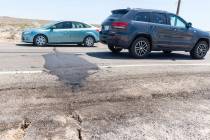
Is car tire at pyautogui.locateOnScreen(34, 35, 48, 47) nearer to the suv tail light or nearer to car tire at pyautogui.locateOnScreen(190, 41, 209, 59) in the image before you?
the suv tail light

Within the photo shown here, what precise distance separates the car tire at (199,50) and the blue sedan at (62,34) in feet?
20.4

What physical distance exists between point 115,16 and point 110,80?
5.43 m

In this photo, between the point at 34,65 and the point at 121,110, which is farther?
the point at 34,65

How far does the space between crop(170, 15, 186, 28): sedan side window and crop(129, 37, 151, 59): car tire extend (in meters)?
1.47

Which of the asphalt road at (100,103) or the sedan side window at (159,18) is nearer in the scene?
A: the asphalt road at (100,103)

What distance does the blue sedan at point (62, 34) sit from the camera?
17.1 m

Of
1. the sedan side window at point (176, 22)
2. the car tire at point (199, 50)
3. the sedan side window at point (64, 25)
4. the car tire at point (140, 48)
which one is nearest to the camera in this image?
the car tire at point (140, 48)

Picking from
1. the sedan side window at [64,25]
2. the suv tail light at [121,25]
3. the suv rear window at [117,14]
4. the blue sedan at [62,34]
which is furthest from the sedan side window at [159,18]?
the sedan side window at [64,25]

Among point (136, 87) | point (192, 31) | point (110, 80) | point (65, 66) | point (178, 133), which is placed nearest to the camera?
point (178, 133)

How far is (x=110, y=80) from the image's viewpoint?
7.66m

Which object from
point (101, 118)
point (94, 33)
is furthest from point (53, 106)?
point (94, 33)

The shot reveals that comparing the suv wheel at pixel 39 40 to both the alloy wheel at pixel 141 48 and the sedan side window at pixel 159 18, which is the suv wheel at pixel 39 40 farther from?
the sedan side window at pixel 159 18

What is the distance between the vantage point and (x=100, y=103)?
5.88 metres

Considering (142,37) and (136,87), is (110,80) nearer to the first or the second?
(136,87)
